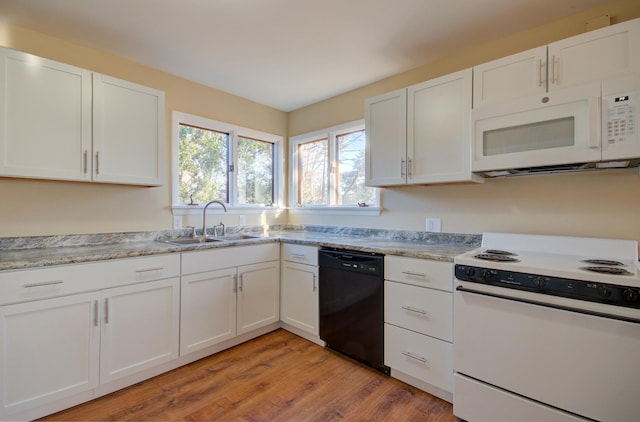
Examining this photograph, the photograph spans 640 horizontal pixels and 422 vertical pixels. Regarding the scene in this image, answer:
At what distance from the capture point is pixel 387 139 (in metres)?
2.35

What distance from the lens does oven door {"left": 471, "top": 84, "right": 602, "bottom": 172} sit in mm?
1482

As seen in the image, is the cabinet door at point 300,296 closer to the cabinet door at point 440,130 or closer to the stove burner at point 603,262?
the cabinet door at point 440,130

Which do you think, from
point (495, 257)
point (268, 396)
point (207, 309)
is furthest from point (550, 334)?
point (207, 309)

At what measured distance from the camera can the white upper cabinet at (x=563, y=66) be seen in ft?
4.77

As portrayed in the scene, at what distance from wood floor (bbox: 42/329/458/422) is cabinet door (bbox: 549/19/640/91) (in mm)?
2006

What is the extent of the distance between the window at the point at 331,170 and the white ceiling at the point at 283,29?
68 cm

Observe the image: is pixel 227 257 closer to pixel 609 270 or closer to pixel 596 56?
pixel 609 270

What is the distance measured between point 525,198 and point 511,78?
0.79 m

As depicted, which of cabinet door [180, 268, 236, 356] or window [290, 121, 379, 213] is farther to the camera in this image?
window [290, 121, 379, 213]

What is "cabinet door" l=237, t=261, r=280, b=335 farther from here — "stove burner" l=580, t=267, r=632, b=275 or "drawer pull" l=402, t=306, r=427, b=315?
A: "stove burner" l=580, t=267, r=632, b=275

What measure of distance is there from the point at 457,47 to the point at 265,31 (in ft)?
4.70

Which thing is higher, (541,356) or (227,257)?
(227,257)

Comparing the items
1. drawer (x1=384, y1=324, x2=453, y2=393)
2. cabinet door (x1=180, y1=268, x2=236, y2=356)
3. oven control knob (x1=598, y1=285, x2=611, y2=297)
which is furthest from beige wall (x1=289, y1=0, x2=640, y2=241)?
cabinet door (x1=180, y1=268, x2=236, y2=356)

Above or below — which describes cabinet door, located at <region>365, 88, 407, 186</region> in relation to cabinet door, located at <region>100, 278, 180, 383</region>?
above
